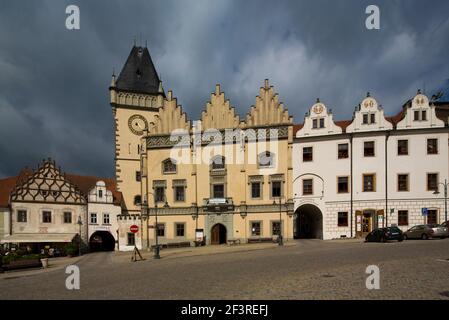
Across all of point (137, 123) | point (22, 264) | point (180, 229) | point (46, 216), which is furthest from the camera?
point (137, 123)

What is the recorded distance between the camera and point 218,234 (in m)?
37.1

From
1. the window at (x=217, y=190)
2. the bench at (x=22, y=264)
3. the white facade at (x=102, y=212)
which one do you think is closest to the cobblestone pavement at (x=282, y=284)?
the bench at (x=22, y=264)

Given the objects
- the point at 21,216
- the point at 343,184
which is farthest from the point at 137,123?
the point at 343,184

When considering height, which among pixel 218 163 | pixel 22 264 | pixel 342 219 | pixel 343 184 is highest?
pixel 218 163

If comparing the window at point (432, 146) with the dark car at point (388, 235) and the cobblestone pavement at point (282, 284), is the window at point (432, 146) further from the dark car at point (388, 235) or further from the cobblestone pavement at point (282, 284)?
the cobblestone pavement at point (282, 284)

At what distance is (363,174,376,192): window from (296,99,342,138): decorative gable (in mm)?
5475

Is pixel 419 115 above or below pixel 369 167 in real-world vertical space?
above

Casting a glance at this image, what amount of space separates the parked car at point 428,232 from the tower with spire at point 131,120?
31.6m

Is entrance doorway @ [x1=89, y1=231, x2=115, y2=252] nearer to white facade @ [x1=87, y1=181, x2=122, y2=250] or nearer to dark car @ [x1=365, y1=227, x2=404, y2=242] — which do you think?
white facade @ [x1=87, y1=181, x2=122, y2=250]

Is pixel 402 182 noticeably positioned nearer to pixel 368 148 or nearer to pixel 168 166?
pixel 368 148

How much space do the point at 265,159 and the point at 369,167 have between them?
34.1 ft

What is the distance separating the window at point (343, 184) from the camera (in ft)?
113

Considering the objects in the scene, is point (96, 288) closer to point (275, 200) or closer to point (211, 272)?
point (211, 272)
